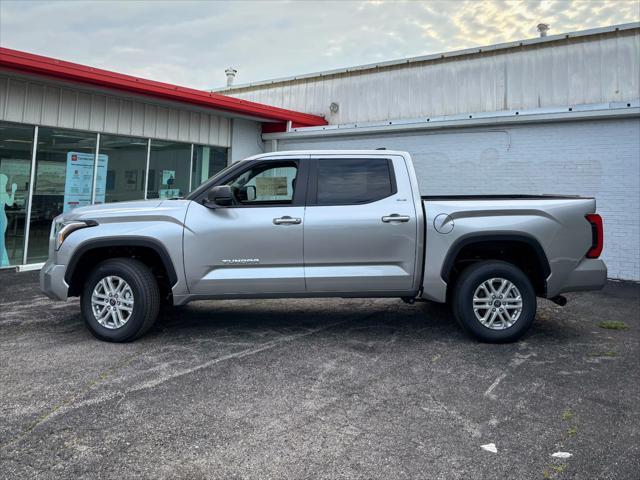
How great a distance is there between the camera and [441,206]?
5090mm

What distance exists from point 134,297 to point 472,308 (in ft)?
11.5

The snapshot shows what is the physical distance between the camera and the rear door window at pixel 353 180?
5164mm

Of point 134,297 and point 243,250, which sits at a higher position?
point 243,250

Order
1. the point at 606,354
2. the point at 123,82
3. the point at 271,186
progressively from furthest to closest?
the point at 123,82 < the point at 271,186 < the point at 606,354

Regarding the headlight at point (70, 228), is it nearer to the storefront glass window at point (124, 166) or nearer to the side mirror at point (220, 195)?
the side mirror at point (220, 195)

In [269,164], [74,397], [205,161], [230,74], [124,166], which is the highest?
[230,74]

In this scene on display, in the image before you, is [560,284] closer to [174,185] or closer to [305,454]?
[305,454]

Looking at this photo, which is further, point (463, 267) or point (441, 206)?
point (463, 267)

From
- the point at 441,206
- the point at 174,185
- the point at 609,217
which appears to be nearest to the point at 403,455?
the point at 441,206

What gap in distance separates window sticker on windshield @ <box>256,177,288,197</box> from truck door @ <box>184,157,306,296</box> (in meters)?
0.40

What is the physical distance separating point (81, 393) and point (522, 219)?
4.41 metres

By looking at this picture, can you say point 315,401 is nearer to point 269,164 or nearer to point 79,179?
point 269,164

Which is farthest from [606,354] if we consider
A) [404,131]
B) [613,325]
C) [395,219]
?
[404,131]

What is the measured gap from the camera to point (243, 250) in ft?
16.4
